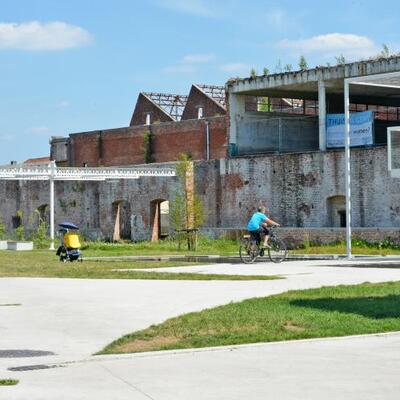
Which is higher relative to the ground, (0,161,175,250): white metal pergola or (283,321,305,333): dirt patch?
(0,161,175,250): white metal pergola

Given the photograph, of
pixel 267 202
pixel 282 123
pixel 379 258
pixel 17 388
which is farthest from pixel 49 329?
pixel 282 123

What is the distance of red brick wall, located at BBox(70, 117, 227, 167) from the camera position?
175 ft

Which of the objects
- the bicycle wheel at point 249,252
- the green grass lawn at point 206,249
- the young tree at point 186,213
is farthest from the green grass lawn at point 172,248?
the bicycle wheel at point 249,252

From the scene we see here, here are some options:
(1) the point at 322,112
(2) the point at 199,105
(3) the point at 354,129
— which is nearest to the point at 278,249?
(3) the point at 354,129

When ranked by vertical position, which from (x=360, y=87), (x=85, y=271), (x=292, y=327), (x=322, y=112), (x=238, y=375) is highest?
(x=360, y=87)

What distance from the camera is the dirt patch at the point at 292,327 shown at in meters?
11.0

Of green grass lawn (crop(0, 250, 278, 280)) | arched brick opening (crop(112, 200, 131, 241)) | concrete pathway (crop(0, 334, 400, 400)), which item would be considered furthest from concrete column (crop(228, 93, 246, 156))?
concrete pathway (crop(0, 334, 400, 400))

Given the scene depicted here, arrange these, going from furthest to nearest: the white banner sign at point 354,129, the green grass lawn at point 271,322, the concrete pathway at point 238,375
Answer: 1. the white banner sign at point 354,129
2. the green grass lawn at point 271,322
3. the concrete pathway at point 238,375

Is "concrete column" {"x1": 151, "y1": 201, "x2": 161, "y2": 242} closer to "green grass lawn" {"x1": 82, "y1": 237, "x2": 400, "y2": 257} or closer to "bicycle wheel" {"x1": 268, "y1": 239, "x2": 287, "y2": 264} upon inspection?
"green grass lawn" {"x1": 82, "y1": 237, "x2": 400, "y2": 257}

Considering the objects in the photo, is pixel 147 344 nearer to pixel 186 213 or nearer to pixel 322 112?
pixel 186 213

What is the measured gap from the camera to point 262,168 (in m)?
40.6

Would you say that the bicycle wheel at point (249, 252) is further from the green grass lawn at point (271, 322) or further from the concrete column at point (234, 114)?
the concrete column at point (234, 114)

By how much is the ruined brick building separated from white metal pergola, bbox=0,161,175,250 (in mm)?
693

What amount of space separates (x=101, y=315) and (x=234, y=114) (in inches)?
1231
